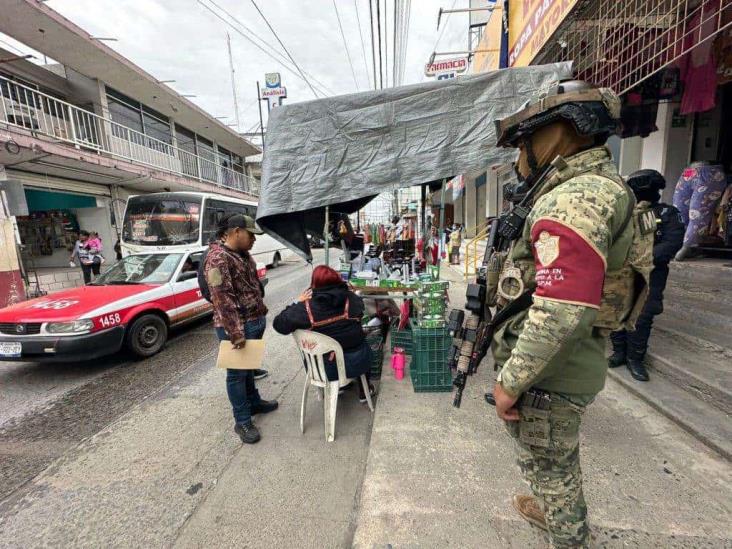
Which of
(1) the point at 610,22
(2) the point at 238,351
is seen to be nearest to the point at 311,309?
(2) the point at 238,351

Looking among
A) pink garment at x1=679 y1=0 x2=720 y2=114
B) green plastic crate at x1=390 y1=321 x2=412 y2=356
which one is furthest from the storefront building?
green plastic crate at x1=390 y1=321 x2=412 y2=356

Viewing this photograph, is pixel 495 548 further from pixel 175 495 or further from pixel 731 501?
pixel 175 495

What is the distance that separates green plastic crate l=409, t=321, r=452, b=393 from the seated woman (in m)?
0.68

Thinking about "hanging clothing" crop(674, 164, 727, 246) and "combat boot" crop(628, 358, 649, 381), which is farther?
"hanging clothing" crop(674, 164, 727, 246)

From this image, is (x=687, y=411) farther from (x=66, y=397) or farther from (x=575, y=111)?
(x=66, y=397)

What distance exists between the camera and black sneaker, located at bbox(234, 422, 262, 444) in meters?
2.62

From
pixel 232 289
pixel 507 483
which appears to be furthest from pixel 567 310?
pixel 232 289

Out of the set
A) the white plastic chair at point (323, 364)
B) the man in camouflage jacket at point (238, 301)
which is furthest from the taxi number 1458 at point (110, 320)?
the white plastic chair at point (323, 364)

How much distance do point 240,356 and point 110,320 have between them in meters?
2.68

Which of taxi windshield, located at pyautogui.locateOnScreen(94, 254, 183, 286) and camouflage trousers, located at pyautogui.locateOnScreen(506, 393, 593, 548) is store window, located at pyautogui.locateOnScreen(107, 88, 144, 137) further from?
camouflage trousers, located at pyautogui.locateOnScreen(506, 393, 593, 548)

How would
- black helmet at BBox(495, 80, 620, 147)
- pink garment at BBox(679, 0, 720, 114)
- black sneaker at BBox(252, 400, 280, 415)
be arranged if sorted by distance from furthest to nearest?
pink garment at BBox(679, 0, 720, 114) → black sneaker at BBox(252, 400, 280, 415) → black helmet at BBox(495, 80, 620, 147)

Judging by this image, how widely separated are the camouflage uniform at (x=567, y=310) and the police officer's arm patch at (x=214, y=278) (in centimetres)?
203

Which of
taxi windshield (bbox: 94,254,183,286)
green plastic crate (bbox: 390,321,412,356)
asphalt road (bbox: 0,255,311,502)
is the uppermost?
taxi windshield (bbox: 94,254,183,286)

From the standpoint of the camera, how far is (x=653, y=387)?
2.90 m
